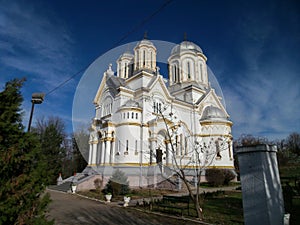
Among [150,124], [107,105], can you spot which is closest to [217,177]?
[150,124]

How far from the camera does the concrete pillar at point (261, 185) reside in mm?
3559

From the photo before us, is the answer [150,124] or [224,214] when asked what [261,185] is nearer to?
[224,214]

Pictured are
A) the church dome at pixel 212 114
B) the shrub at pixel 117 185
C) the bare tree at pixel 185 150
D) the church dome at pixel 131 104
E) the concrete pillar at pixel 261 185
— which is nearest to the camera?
the concrete pillar at pixel 261 185

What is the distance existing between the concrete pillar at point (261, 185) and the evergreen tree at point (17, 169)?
3.65m

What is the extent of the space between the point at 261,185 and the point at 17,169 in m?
4.29

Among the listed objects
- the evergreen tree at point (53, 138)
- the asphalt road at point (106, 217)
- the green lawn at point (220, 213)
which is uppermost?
the evergreen tree at point (53, 138)

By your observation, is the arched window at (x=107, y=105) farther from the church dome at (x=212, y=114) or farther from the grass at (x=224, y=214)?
the grass at (x=224, y=214)

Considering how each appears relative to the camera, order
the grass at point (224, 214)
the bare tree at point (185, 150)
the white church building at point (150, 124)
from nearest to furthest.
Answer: the grass at point (224, 214)
the bare tree at point (185, 150)
the white church building at point (150, 124)

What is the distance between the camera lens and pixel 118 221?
762 centimetres

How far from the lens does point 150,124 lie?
1952cm

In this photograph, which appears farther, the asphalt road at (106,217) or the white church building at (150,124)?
the white church building at (150,124)

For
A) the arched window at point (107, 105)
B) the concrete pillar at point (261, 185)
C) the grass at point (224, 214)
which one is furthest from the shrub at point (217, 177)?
the concrete pillar at point (261, 185)

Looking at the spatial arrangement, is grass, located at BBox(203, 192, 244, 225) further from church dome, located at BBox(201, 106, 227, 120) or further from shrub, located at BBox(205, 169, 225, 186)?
church dome, located at BBox(201, 106, 227, 120)

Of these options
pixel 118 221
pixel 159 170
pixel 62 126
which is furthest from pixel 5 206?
pixel 62 126
